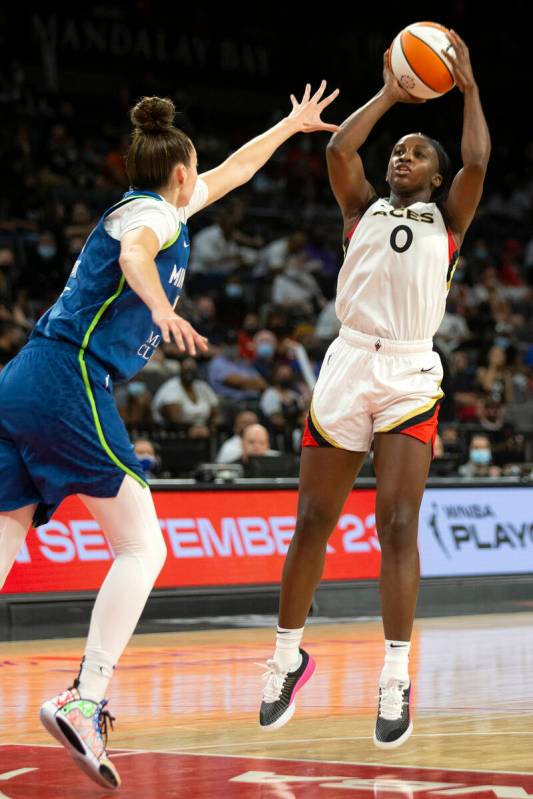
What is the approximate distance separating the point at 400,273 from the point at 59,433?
1.60 metres

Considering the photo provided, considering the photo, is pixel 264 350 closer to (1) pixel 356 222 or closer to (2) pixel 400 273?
(1) pixel 356 222

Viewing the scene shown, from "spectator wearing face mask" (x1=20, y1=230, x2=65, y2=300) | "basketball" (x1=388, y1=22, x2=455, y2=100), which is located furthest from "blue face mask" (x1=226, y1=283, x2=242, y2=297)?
"basketball" (x1=388, y1=22, x2=455, y2=100)

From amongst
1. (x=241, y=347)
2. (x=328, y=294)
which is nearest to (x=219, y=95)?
(x=328, y=294)

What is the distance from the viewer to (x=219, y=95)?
2364 cm

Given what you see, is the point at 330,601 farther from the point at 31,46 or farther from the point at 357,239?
the point at 31,46

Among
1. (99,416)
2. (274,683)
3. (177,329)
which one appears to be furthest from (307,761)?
(177,329)

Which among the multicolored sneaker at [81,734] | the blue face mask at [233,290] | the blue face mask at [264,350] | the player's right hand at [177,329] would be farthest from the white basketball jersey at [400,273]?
the blue face mask at [233,290]

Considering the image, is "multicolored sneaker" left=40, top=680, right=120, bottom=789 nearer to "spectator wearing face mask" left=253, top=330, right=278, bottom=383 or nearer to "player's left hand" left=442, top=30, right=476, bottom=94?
"player's left hand" left=442, top=30, right=476, bottom=94

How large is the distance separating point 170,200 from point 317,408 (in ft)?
3.75

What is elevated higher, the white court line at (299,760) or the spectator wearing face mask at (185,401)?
the white court line at (299,760)

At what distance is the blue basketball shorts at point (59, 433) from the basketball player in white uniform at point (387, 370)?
1127 millimetres

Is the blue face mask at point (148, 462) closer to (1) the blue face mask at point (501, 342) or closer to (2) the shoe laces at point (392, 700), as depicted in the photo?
(2) the shoe laces at point (392, 700)

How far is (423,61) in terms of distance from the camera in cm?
541

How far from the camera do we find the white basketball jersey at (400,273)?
5.34 m
